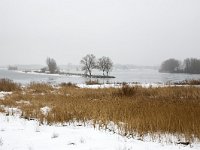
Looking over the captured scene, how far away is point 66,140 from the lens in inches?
248

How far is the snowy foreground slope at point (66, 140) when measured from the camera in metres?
5.73

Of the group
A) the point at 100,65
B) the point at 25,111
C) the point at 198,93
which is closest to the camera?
the point at 25,111

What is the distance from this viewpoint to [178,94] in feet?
53.5

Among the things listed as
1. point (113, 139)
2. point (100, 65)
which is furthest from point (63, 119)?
point (100, 65)

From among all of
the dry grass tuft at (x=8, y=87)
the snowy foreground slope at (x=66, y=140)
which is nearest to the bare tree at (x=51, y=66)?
the dry grass tuft at (x=8, y=87)

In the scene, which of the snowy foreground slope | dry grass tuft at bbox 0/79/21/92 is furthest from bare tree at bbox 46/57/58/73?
the snowy foreground slope

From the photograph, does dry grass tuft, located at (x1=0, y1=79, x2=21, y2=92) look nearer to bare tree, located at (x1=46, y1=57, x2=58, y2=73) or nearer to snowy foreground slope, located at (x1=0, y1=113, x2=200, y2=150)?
snowy foreground slope, located at (x1=0, y1=113, x2=200, y2=150)

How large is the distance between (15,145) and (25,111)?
403cm

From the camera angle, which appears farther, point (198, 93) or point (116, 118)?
point (198, 93)

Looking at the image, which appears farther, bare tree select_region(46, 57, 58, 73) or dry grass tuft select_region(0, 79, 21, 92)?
bare tree select_region(46, 57, 58, 73)

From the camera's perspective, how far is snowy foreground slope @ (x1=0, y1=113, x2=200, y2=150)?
18.8ft

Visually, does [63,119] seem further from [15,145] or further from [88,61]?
[88,61]

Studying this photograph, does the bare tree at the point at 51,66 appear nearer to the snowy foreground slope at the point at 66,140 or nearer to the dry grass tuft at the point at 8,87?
the dry grass tuft at the point at 8,87

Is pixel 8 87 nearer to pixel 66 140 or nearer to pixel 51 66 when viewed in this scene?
pixel 66 140
